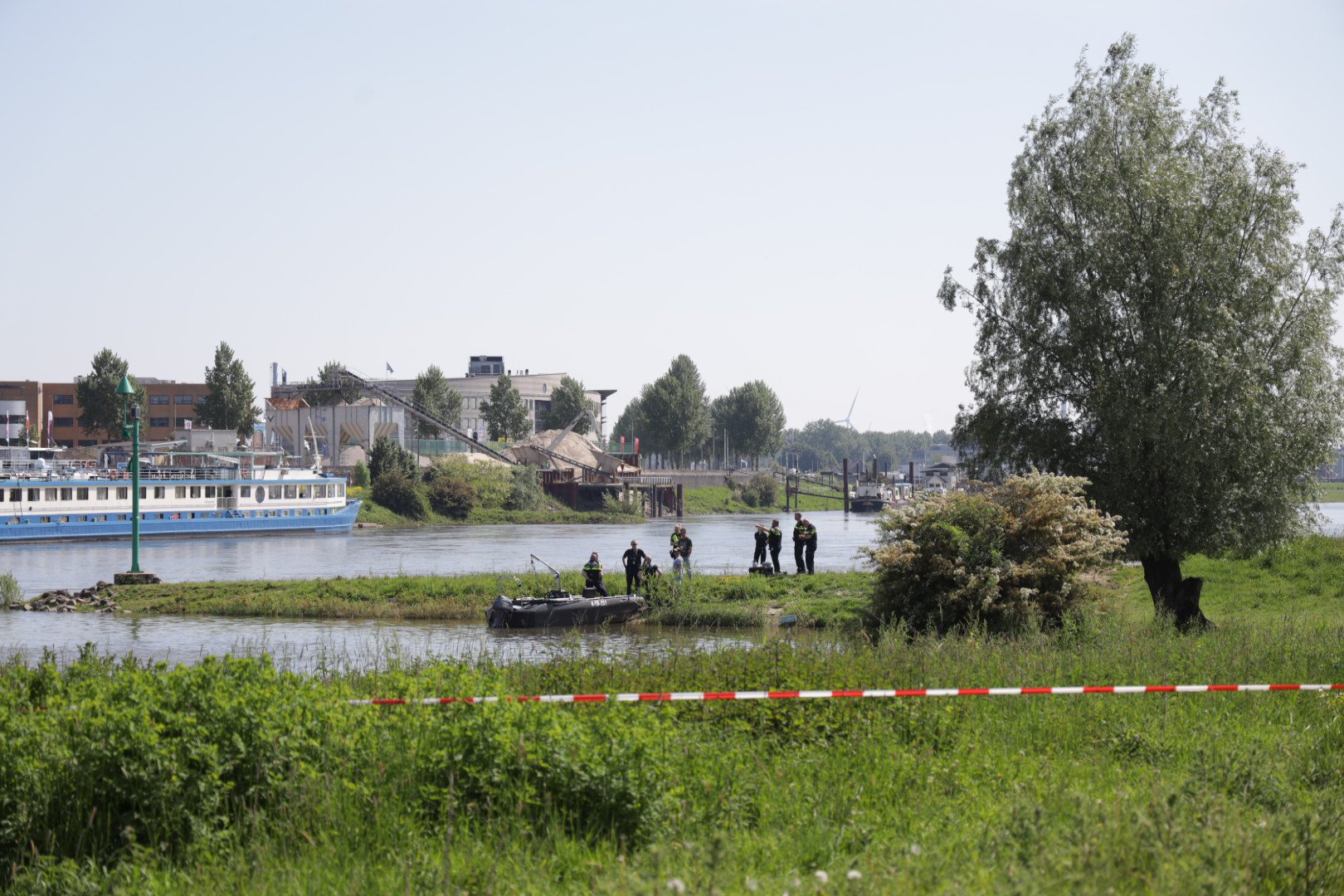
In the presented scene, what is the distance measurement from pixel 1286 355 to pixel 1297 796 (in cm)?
1747

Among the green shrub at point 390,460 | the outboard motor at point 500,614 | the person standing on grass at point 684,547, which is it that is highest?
the green shrub at point 390,460

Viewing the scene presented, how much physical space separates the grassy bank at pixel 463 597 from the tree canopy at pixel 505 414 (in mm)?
107848

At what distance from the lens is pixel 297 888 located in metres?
6.19

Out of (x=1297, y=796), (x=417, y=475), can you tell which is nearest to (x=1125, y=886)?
(x=1297, y=796)

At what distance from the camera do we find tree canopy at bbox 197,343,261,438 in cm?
11362

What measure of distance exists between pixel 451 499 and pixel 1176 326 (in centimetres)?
8329

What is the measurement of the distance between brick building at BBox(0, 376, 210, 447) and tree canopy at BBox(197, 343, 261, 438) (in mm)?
18802

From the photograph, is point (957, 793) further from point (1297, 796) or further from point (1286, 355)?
point (1286, 355)

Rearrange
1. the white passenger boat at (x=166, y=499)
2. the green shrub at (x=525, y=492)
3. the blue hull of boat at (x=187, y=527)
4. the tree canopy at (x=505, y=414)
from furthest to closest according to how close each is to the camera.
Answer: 1. the tree canopy at (x=505, y=414)
2. the green shrub at (x=525, y=492)
3. the white passenger boat at (x=166, y=499)
4. the blue hull of boat at (x=187, y=527)

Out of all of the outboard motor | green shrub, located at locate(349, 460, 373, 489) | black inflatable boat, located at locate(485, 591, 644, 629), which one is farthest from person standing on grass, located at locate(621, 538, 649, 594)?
green shrub, located at locate(349, 460, 373, 489)

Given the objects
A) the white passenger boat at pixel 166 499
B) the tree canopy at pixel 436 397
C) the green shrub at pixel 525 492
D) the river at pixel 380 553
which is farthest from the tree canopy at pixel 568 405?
the white passenger boat at pixel 166 499

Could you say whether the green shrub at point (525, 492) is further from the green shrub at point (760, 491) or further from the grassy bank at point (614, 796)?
the grassy bank at point (614, 796)

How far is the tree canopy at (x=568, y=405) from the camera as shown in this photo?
487 ft

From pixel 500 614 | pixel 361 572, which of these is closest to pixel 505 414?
pixel 361 572
